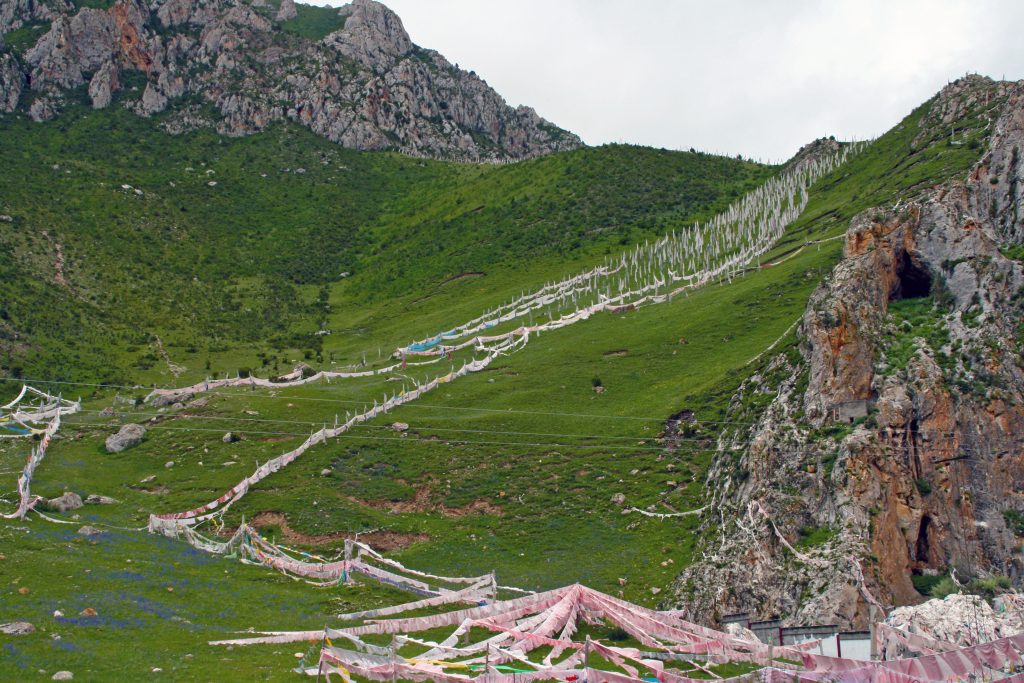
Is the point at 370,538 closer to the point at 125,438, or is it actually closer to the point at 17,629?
the point at 17,629

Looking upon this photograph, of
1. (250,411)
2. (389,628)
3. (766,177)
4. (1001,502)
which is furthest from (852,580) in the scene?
(766,177)

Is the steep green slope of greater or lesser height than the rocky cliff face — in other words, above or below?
above

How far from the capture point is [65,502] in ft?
168

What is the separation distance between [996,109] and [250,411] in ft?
276

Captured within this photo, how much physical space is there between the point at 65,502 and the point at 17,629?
2415 centimetres

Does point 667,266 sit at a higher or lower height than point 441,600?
higher

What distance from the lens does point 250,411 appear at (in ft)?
238

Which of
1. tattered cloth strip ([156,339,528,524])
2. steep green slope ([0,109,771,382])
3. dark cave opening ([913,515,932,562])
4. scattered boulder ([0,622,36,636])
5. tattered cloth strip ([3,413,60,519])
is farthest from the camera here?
steep green slope ([0,109,771,382])

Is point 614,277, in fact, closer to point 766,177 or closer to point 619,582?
point 766,177

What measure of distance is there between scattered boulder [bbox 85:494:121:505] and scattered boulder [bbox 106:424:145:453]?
1081cm

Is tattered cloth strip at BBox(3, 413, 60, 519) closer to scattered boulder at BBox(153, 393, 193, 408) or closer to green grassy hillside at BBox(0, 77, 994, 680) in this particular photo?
green grassy hillside at BBox(0, 77, 994, 680)

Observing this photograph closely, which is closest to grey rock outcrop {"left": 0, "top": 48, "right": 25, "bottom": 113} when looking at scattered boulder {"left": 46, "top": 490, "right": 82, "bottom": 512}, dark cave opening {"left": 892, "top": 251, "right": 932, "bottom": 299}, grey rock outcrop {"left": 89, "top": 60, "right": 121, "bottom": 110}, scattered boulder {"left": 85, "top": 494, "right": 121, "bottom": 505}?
grey rock outcrop {"left": 89, "top": 60, "right": 121, "bottom": 110}

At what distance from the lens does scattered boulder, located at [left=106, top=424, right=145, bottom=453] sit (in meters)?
64.9

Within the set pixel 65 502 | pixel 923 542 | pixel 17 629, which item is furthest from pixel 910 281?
pixel 65 502
